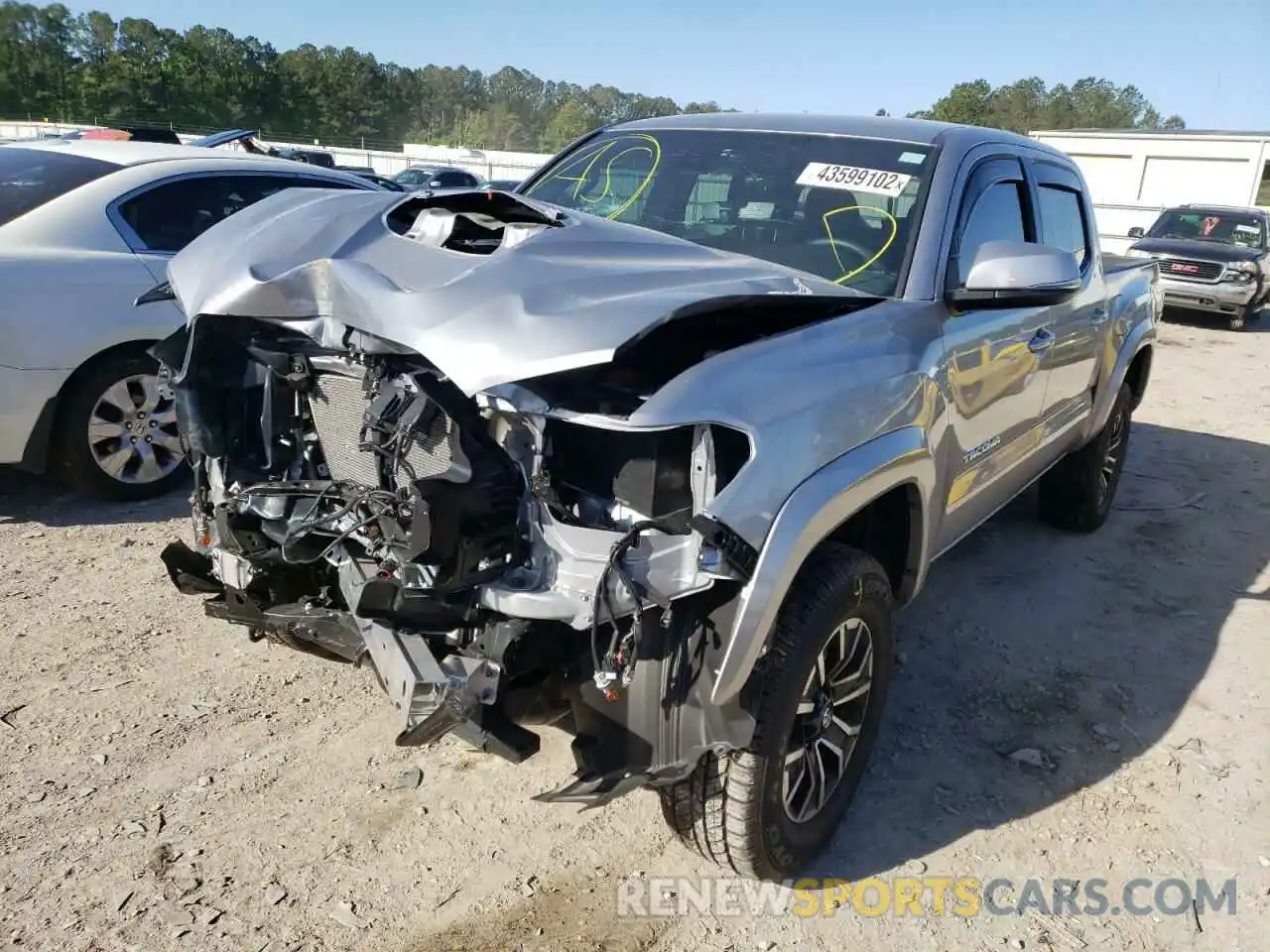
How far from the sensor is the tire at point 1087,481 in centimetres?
523

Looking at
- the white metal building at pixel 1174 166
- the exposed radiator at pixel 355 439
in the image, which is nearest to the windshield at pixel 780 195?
the exposed radiator at pixel 355 439

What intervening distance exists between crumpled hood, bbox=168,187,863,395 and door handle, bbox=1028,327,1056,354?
51.0 inches

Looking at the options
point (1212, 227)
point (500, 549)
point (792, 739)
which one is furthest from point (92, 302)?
point (1212, 227)

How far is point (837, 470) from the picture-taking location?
231 centimetres

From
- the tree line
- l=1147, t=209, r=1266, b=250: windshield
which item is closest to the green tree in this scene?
the tree line

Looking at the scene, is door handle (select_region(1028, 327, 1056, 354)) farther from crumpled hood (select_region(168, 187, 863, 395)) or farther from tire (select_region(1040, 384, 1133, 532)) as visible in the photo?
tire (select_region(1040, 384, 1133, 532))

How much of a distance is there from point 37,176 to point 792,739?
183 inches

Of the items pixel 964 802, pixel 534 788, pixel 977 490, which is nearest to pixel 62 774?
pixel 534 788

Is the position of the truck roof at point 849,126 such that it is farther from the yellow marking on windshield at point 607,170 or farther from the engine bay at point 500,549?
the engine bay at point 500,549

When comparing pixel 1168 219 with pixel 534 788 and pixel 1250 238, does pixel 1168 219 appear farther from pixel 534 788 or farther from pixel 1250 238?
pixel 534 788

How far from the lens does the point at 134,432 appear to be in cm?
482

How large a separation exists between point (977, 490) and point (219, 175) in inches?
169

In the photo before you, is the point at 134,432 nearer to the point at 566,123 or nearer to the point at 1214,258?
Answer: the point at 1214,258

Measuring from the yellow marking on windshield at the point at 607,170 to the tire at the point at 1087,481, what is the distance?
9.35 feet
